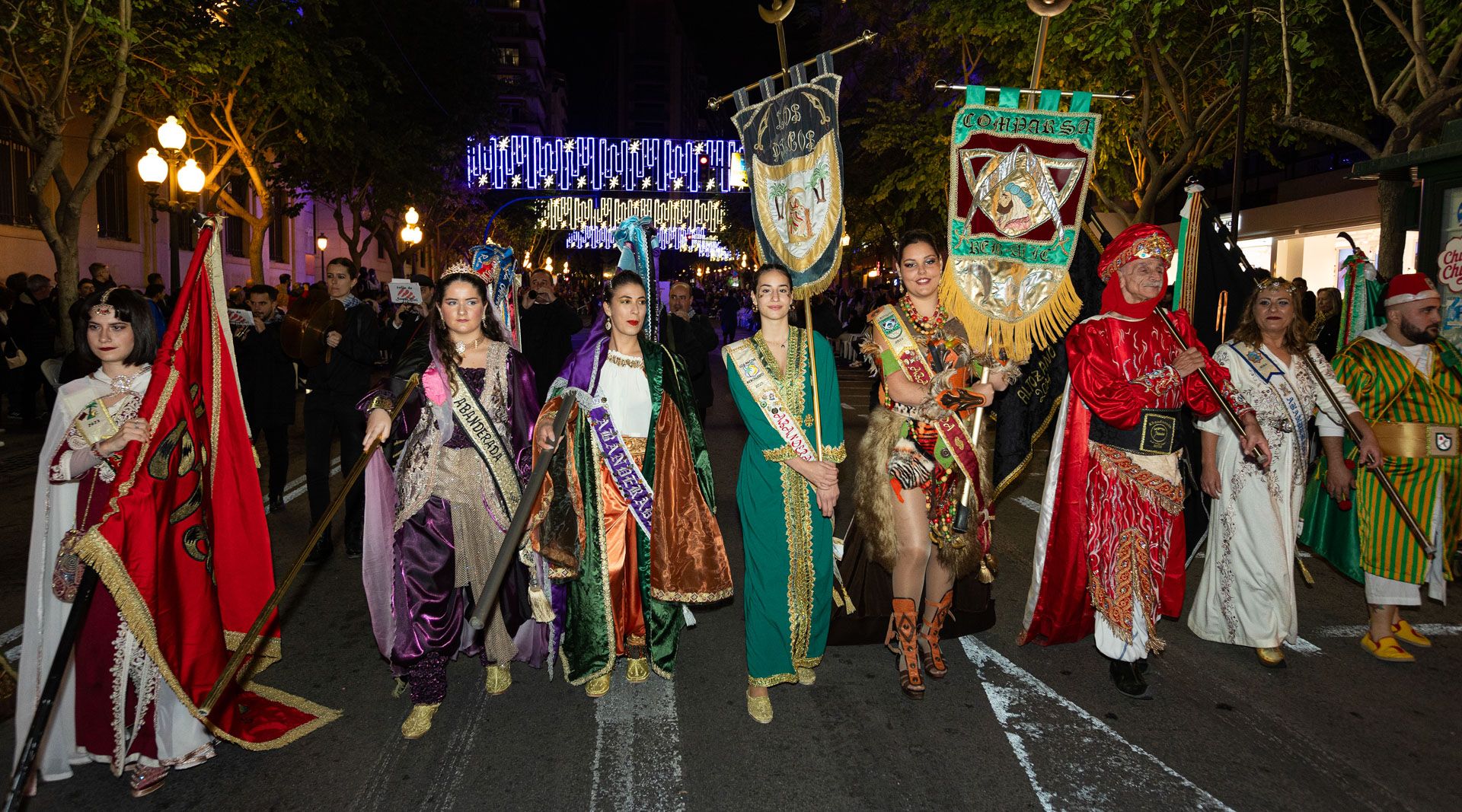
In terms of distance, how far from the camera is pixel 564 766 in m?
3.61

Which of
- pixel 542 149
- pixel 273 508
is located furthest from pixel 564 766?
pixel 542 149

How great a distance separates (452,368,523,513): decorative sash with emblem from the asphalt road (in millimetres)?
1023

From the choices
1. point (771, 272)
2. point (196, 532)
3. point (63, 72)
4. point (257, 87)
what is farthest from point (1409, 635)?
point (257, 87)

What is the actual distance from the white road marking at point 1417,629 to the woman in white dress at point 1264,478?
0.61 m

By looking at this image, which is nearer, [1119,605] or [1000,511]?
[1119,605]

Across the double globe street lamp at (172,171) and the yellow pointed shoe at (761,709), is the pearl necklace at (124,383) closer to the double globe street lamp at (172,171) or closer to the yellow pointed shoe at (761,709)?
the yellow pointed shoe at (761,709)

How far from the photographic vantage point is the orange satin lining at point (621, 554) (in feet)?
14.2

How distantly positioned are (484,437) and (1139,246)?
3155 mm

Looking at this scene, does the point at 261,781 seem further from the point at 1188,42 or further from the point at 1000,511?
the point at 1188,42

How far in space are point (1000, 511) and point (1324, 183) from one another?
21.7m

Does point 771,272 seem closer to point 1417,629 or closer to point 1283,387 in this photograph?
point 1283,387

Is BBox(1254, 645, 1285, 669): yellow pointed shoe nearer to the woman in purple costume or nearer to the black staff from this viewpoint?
the woman in purple costume


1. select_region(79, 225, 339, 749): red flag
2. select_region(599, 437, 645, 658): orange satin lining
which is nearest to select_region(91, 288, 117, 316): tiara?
select_region(79, 225, 339, 749): red flag

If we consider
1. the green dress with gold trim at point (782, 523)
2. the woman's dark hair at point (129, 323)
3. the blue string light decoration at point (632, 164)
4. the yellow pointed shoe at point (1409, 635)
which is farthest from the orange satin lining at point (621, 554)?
the blue string light decoration at point (632, 164)
